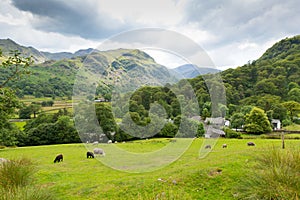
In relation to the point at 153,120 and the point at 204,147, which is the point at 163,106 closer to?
the point at 153,120

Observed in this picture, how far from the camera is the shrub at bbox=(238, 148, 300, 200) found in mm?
5359

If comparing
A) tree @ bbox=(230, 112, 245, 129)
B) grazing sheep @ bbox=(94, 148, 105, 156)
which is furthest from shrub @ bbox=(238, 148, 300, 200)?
tree @ bbox=(230, 112, 245, 129)

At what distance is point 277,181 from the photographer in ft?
18.8

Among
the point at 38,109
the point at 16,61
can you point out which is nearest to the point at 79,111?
the point at 16,61

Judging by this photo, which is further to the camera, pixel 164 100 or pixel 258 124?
pixel 258 124

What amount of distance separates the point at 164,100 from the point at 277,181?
4.60m

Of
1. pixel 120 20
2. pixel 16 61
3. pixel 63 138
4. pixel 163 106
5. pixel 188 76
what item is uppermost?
pixel 120 20

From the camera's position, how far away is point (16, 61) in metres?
9.08

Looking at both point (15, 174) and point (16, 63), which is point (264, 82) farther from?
point (15, 174)

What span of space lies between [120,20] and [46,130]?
36365 millimetres

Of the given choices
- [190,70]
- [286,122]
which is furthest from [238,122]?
[190,70]

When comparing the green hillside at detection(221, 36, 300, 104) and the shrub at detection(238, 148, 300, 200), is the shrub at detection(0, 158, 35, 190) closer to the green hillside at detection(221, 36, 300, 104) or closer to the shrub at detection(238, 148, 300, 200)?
the shrub at detection(238, 148, 300, 200)

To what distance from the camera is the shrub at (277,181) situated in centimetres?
536

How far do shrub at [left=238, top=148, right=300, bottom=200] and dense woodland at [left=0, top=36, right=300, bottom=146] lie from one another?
10.7 ft
